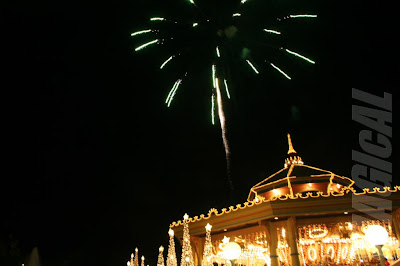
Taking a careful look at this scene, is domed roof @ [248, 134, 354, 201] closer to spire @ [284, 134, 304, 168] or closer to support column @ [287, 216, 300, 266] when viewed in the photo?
spire @ [284, 134, 304, 168]

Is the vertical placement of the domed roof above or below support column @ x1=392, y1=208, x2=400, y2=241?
above

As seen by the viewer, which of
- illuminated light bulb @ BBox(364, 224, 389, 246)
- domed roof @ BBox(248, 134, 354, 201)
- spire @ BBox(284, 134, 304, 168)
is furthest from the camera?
spire @ BBox(284, 134, 304, 168)

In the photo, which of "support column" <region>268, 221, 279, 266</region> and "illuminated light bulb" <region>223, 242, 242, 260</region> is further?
"support column" <region>268, 221, 279, 266</region>

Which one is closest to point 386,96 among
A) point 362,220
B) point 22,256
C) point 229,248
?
point 362,220

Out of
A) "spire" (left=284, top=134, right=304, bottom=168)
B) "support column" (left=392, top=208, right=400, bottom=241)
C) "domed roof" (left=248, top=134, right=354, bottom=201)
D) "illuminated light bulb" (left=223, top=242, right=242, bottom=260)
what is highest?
"spire" (left=284, top=134, right=304, bottom=168)

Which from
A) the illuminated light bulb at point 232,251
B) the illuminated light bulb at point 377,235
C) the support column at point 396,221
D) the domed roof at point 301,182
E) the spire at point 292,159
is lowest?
the illuminated light bulb at point 232,251

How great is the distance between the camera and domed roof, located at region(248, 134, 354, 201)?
62.5ft

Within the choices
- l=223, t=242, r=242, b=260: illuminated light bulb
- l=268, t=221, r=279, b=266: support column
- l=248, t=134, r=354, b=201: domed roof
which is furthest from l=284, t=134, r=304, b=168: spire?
l=223, t=242, r=242, b=260: illuminated light bulb

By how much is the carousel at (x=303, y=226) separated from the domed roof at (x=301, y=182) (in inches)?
2.1

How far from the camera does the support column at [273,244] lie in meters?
14.5

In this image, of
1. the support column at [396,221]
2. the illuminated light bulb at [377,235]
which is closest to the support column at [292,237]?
the support column at [396,221]

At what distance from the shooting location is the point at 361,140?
15.0 metres

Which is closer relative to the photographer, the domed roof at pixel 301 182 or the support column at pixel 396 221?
the support column at pixel 396 221

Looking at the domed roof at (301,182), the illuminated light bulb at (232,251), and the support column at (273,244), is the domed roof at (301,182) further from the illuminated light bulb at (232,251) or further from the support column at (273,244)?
the illuminated light bulb at (232,251)
